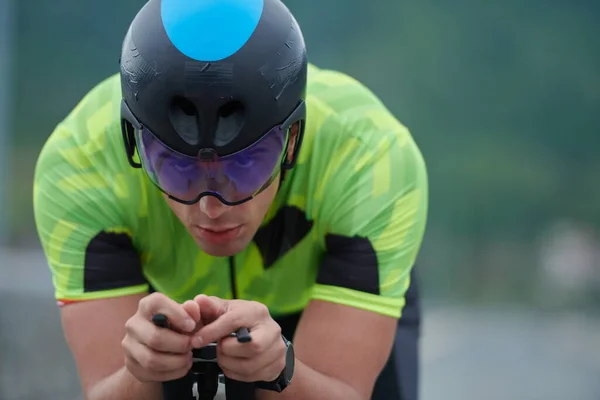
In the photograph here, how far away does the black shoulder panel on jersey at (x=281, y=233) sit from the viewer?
3244 mm

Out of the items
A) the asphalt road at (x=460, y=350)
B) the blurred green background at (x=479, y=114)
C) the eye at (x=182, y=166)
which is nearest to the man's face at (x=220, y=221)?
the eye at (x=182, y=166)

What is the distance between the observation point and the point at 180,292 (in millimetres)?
3402

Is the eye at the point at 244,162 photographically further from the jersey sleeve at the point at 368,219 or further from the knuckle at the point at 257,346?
the knuckle at the point at 257,346

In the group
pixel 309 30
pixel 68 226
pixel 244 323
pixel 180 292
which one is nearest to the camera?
pixel 244 323

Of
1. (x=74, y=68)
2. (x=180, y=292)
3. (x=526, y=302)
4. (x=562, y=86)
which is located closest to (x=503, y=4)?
(x=562, y=86)

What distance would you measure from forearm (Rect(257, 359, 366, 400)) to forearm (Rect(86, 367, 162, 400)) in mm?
273

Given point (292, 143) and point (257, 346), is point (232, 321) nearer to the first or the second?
point (257, 346)

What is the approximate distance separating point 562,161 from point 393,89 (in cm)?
164

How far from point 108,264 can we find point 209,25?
2.69 feet

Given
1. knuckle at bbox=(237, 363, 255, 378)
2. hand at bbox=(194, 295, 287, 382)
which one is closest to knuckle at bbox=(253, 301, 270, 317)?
hand at bbox=(194, 295, 287, 382)

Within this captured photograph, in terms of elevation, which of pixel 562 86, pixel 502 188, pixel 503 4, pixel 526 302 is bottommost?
pixel 526 302

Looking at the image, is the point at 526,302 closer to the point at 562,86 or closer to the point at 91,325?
the point at 562,86

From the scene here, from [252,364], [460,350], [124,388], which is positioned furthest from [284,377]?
[460,350]

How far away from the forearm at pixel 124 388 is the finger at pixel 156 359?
0.41m
